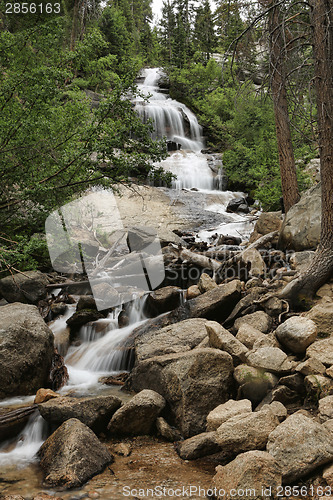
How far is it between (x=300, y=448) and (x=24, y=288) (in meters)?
7.35

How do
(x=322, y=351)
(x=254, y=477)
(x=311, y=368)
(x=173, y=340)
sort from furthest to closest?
(x=173, y=340), (x=322, y=351), (x=311, y=368), (x=254, y=477)

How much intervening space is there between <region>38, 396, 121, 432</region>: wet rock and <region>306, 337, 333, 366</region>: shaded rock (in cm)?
246

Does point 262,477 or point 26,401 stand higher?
point 262,477

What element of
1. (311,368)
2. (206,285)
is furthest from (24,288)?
(311,368)

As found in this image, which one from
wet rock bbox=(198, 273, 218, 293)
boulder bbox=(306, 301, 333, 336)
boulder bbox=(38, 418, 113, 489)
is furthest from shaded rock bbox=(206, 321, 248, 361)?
wet rock bbox=(198, 273, 218, 293)

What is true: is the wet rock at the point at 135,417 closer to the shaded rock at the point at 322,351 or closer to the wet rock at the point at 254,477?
the wet rock at the point at 254,477

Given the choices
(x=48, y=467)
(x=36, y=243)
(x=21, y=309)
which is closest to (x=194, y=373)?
(x=48, y=467)

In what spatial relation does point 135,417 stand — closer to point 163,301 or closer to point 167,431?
point 167,431

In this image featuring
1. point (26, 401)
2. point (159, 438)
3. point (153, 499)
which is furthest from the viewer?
point (26, 401)

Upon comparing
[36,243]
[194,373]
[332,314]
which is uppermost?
[36,243]

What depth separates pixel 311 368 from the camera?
147 inches

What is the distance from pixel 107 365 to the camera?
6461 mm

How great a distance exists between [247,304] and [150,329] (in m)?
2.10

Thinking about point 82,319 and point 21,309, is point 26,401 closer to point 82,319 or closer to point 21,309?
point 21,309
